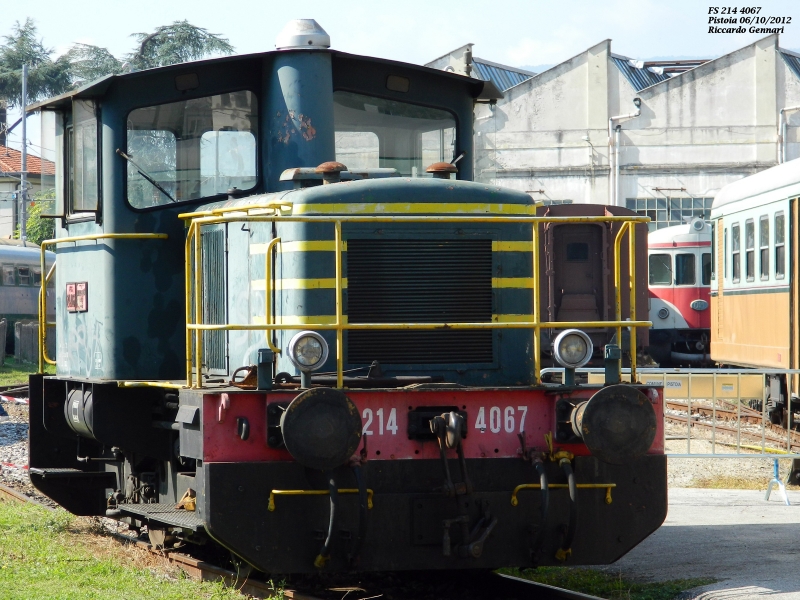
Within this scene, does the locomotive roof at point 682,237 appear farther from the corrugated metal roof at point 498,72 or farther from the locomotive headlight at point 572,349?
the corrugated metal roof at point 498,72

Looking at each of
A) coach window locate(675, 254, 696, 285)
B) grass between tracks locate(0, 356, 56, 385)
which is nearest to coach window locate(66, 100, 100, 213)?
grass between tracks locate(0, 356, 56, 385)

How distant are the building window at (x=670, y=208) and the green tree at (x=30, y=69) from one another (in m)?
25.9

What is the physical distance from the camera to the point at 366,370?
6.09 m

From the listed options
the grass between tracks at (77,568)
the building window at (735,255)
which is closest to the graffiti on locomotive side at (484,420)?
the grass between tracks at (77,568)

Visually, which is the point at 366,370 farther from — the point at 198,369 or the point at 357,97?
the point at 357,97

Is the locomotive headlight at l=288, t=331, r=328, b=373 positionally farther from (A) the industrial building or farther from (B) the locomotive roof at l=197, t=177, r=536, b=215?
(A) the industrial building

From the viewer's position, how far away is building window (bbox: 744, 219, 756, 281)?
14.3 m

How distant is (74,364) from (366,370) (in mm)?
2671

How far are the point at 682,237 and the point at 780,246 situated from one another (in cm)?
1151

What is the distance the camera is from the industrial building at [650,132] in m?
35.9

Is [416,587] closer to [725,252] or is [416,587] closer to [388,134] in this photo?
[388,134]

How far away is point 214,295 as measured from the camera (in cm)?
677

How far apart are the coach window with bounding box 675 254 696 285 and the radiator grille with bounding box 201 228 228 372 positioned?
19102 mm

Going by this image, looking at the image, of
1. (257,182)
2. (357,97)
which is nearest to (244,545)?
(257,182)
